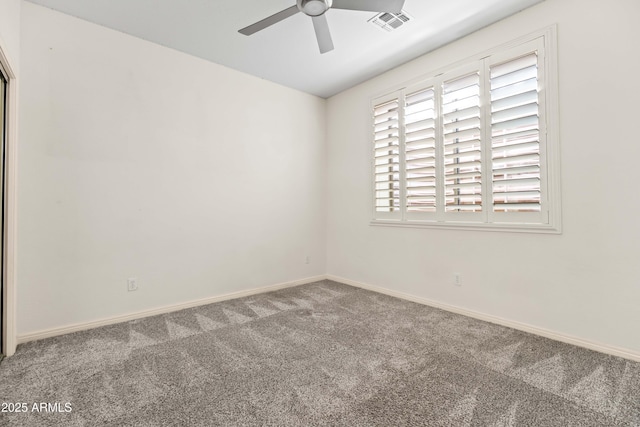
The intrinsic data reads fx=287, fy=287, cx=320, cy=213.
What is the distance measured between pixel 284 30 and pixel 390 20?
985 mm

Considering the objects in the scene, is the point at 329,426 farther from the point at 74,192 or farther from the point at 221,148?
the point at 221,148

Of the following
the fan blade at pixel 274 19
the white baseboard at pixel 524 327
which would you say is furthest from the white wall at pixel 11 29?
the white baseboard at pixel 524 327

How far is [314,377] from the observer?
183 cm

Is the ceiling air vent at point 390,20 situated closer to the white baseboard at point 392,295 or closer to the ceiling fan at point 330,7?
the ceiling fan at point 330,7

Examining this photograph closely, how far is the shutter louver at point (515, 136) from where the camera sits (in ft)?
8.00

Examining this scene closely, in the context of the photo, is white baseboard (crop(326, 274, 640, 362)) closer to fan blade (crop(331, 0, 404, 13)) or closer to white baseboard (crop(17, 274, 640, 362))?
white baseboard (crop(17, 274, 640, 362))

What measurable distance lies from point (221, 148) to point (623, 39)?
3678 mm

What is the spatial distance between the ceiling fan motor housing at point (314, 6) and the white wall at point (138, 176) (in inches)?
66.9

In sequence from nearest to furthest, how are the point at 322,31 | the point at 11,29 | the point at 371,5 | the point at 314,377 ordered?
the point at 314,377, the point at 371,5, the point at 11,29, the point at 322,31

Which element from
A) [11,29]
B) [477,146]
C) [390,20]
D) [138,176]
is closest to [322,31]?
[390,20]

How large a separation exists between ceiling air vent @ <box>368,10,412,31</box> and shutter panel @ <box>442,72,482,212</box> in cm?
82

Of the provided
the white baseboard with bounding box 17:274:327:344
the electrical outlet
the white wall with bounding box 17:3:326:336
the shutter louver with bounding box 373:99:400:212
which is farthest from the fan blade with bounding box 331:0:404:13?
the white baseboard with bounding box 17:274:327:344

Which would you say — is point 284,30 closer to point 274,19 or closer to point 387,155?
point 274,19

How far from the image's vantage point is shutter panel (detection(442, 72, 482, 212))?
279 centimetres
